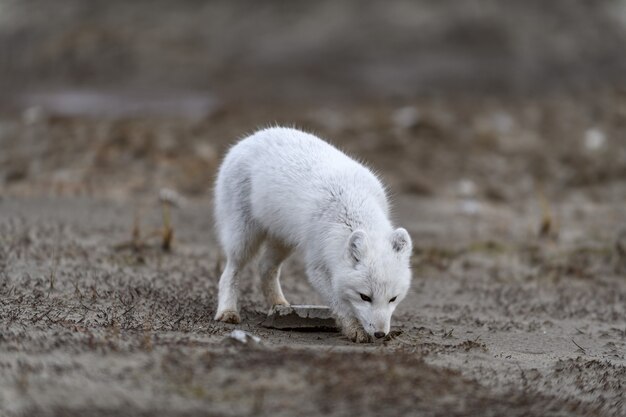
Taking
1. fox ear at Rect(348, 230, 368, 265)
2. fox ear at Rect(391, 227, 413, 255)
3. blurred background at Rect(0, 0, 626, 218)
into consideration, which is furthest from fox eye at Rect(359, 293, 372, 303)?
blurred background at Rect(0, 0, 626, 218)

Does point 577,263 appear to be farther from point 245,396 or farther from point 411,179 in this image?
point 245,396

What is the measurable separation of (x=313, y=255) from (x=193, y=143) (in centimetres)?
967

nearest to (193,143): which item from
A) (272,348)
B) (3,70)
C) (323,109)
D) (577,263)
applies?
(323,109)

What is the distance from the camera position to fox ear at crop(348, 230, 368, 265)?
21.1 feet

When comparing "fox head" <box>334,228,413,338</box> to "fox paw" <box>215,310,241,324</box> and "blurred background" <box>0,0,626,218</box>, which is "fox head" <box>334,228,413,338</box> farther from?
"blurred background" <box>0,0,626,218</box>

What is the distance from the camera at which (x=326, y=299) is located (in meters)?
6.85

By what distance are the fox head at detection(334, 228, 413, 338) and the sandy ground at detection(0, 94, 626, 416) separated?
21 cm

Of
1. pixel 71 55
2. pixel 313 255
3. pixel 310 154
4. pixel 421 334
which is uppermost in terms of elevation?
pixel 71 55

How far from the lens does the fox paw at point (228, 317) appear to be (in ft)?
23.9

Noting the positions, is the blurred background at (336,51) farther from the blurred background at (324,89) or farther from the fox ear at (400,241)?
the fox ear at (400,241)

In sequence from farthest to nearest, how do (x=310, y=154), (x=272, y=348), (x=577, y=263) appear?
(x=577, y=263) < (x=310, y=154) < (x=272, y=348)

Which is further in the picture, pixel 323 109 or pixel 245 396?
pixel 323 109

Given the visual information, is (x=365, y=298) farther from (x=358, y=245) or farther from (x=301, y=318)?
(x=301, y=318)

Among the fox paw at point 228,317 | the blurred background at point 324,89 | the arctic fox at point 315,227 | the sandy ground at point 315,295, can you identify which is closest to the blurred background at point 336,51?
the blurred background at point 324,89
